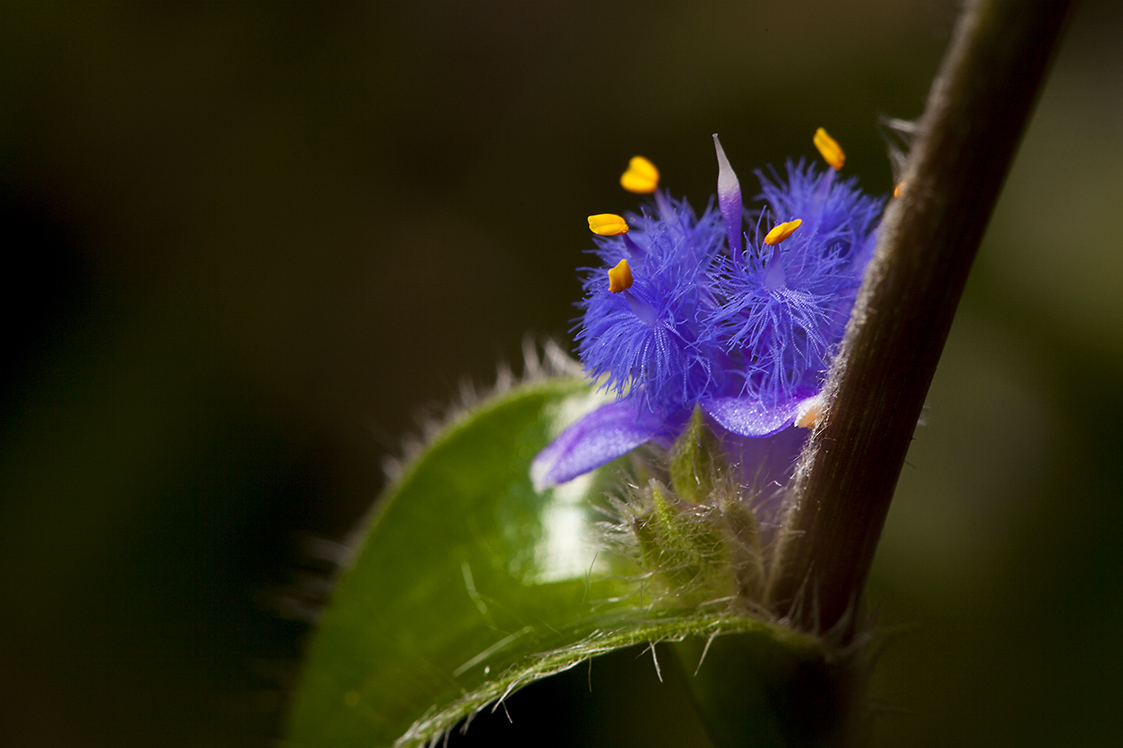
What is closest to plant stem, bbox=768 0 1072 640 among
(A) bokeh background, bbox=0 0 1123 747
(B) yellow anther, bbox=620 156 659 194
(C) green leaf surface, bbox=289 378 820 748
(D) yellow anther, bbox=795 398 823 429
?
(D) yellow anther, bbox=795 398 823 429

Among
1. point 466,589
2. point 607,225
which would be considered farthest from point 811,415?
point 466,589

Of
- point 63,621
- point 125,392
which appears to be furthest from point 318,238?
point 63,621

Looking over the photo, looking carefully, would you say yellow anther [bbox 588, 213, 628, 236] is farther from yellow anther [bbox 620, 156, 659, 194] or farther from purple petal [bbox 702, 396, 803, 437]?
purple petal [bbox 702, 396, 803, 437]

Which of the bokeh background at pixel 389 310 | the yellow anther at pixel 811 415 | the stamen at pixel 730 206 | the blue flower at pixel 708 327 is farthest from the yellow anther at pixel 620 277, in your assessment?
the bokeh background at pixel 389 310

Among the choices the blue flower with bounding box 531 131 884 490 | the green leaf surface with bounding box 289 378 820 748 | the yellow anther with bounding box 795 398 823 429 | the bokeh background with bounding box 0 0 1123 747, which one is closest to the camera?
the yellow anther with bounding box 795 398 823 429

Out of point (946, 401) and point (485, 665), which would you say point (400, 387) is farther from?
point (485, 665)

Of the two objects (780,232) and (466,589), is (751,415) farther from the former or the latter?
(466,589)

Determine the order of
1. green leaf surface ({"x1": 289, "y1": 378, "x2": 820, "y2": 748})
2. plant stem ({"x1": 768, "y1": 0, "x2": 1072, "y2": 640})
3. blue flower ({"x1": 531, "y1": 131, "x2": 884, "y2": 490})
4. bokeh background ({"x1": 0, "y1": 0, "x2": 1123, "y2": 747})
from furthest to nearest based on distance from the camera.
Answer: bokeh background ({"x1": 0, "y1": 0, "x2": 1123, "y2": 747}) → green leaf surface ({"x1": 289, "y1": 378, "x2": 820, "y2": 748}) → blue flower ({"x1": 531, "y1": 131, "x2": 884, "y2": 490}) → plant stem ({"x1": 768, "y1": 0, "x2": 1072, "y2": 640})
